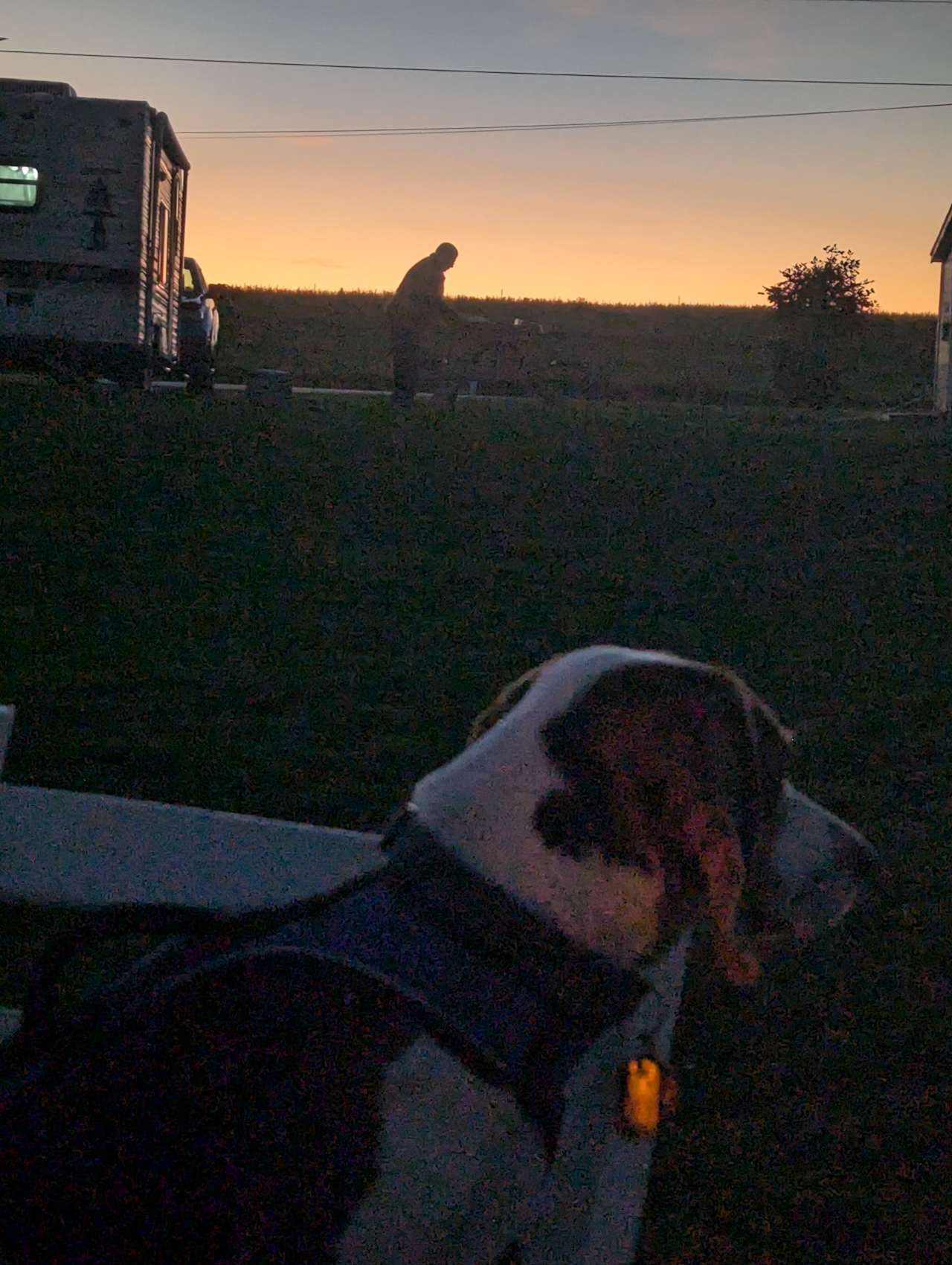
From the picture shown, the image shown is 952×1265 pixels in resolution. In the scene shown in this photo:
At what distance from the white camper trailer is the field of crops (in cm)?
394

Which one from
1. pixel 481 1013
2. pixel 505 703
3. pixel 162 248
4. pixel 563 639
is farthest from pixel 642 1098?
pixel 162 248

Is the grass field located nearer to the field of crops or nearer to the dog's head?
the dog's head

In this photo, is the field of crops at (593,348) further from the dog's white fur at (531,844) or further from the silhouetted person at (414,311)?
the dog's white fur at (531,844)

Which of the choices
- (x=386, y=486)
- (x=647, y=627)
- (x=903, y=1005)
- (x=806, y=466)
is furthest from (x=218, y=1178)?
(x=806, y=466)

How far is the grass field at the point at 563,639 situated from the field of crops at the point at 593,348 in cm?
786

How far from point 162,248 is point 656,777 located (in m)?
13.5

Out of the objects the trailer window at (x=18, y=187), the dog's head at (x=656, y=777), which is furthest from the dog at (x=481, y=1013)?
the trailer window at (x=18, y=187)

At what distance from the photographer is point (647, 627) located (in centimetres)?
554

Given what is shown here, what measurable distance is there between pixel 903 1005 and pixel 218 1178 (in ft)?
6.33

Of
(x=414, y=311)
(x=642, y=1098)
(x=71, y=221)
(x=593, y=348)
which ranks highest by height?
(x=593, y=348)

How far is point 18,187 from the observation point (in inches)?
502

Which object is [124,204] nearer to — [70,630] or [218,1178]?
[70,630]

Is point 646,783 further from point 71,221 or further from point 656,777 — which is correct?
point 71,221

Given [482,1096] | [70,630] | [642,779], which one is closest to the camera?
[482,1096]
